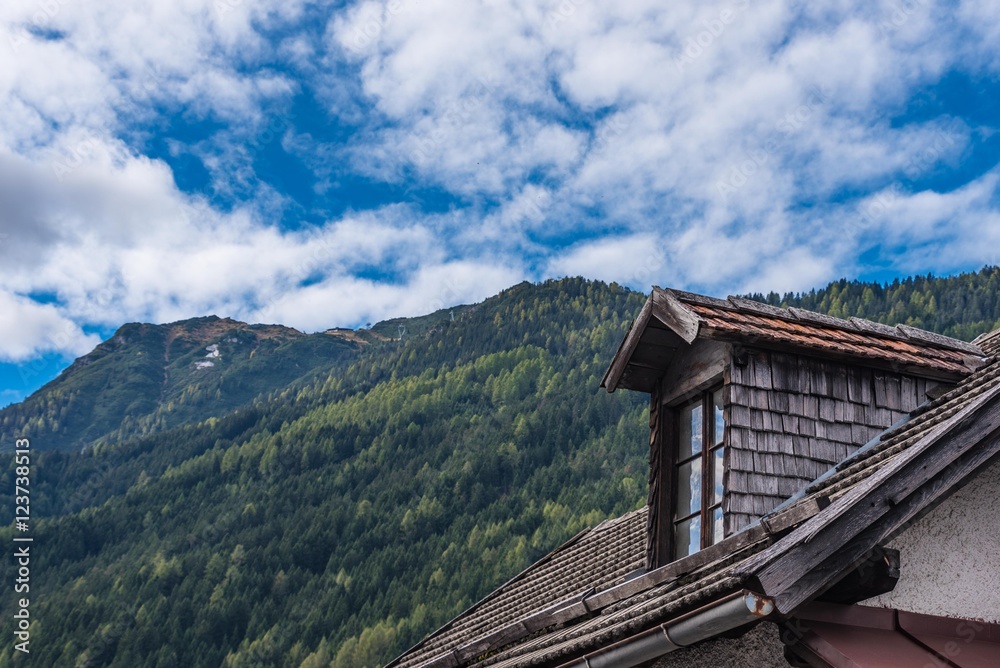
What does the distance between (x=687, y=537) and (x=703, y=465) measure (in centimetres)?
61

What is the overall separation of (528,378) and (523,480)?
92.4 feet

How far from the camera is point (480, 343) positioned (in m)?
138

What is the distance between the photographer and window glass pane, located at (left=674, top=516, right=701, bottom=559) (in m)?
7.35

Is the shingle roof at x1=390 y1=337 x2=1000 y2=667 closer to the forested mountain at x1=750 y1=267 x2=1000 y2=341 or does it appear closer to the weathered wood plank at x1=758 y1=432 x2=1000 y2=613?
the weathered wood plank at x1=758 y1=432 x2=1000 y2=613

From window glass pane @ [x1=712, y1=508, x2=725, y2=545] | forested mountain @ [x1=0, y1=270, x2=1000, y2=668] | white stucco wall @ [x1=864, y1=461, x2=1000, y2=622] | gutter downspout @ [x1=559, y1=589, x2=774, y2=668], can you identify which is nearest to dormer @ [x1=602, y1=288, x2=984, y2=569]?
window glass pane @ [x1=712, y1=508, x2=725, y2=545]

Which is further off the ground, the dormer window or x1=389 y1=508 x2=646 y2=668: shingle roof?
the dormer window

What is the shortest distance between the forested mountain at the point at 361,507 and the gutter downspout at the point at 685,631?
216 ft

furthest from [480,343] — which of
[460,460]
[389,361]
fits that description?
[460,460]

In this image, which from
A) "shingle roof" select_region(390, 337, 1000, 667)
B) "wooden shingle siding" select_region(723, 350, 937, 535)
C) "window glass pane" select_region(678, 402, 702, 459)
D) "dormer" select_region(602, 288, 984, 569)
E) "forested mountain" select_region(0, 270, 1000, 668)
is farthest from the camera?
"forested mountain" select_region(0, 270, 1000, 668)

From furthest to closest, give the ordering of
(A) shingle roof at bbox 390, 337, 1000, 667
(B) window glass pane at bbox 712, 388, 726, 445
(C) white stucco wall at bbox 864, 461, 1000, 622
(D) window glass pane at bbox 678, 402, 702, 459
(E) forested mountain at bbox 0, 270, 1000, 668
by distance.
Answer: (E) forested mountain at bbox 0, 270, 1000, 668 → (D) window glass pane at bbox 678, 402, 702, 459 → (B) window glass pane at bbox 712, 388, 726, 445 → (C) white stucco wall at bbox 864, 461, 1000, 622 → (A) shingle roof at bbox 390, 337, 1000, 667

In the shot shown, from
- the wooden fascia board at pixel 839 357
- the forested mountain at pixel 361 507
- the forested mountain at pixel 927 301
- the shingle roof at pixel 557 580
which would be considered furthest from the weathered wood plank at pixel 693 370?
the forested mountain at pixel 927 301

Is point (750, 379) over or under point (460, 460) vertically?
under

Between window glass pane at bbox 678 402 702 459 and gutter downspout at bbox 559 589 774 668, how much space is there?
2556mm

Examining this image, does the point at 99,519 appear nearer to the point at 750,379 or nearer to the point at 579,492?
the point at 579,492
